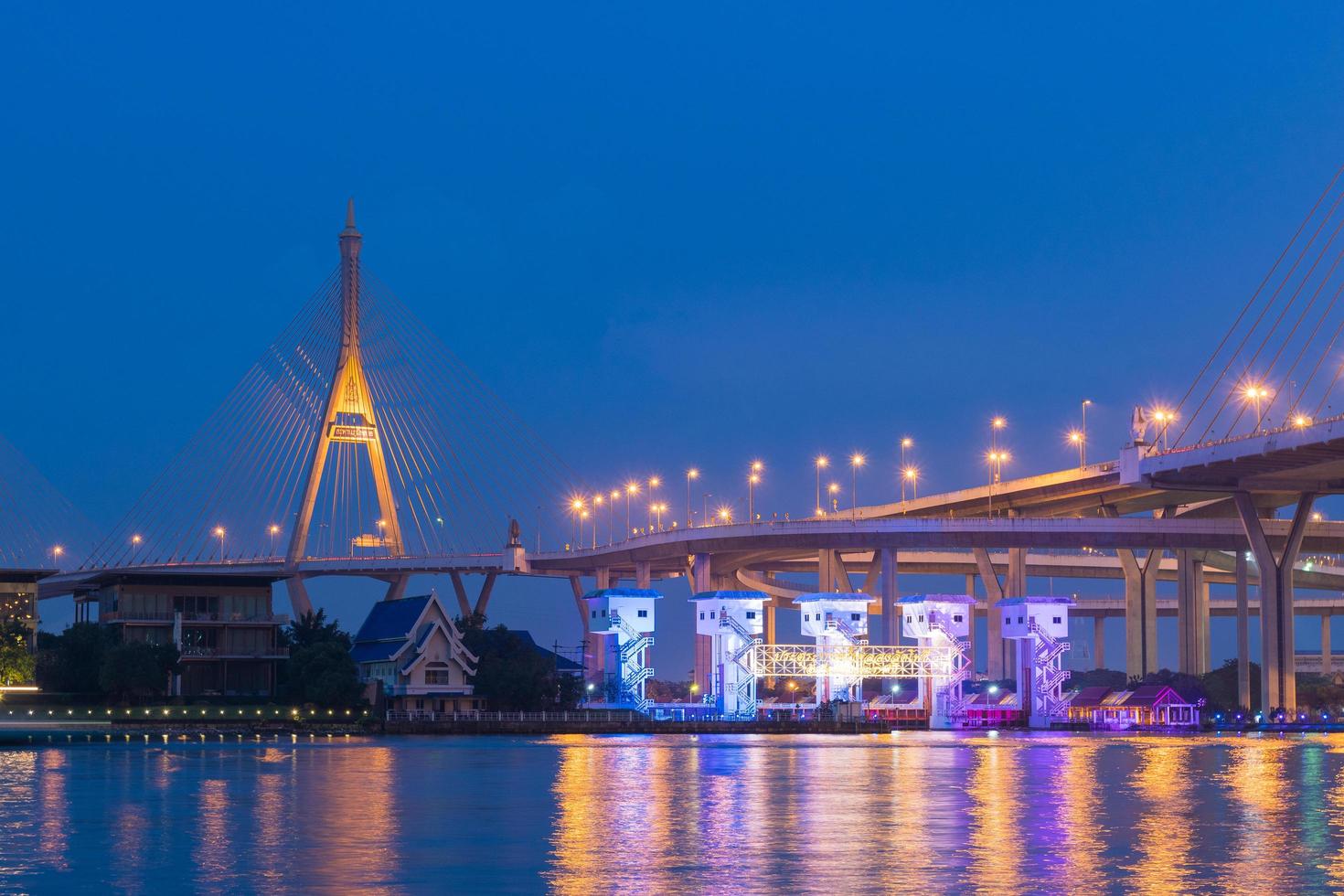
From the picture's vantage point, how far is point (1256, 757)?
211 feet

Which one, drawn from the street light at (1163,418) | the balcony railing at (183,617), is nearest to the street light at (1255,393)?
the street light at (1163,418)

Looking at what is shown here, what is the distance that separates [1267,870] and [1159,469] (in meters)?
78.6

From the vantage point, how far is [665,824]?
34.8 meters

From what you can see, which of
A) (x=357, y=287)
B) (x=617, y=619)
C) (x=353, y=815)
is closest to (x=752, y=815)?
(x=353, y=815)

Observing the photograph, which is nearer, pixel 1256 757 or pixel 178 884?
pixel 178 884

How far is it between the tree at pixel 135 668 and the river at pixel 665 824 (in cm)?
2002

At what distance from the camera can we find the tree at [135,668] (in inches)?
3216

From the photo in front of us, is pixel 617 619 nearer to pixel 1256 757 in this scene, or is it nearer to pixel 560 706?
pixel 560 706

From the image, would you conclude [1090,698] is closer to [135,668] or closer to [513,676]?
[513,676]

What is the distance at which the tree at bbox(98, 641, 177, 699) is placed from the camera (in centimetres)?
8169

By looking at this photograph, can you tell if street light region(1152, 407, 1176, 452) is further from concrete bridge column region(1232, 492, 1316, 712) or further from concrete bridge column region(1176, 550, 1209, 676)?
concrete bridge column region(1176, 550, 1209, 676)

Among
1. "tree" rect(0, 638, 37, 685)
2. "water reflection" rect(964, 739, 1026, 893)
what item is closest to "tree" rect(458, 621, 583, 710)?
"tree" rect(0, 638, 37, 685)

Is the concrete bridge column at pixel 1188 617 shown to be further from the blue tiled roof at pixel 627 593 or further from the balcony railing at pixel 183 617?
the balcony railing at pixel 183 617

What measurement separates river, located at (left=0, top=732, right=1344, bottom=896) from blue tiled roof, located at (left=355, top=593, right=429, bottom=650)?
95.0 ft
